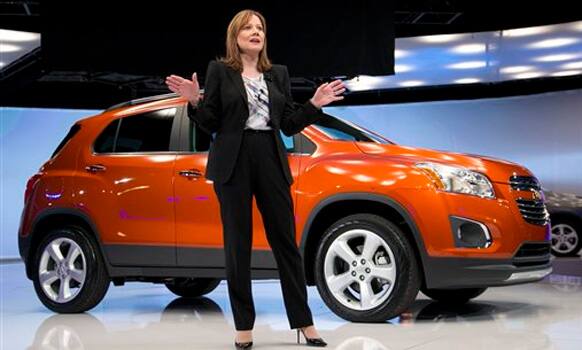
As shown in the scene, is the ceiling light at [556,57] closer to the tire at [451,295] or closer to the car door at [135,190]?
the tire at [451,295]

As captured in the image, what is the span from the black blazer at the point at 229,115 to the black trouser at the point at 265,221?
5 centimetres

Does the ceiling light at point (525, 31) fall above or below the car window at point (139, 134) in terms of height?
above

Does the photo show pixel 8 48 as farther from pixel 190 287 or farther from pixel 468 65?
pixel 190 287

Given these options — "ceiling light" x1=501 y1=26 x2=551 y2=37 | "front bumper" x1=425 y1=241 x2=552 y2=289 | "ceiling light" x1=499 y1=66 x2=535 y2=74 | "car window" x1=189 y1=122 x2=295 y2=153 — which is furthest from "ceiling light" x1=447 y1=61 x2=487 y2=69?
"front bumper" x1=425 y1=241 x2=552 y2=289

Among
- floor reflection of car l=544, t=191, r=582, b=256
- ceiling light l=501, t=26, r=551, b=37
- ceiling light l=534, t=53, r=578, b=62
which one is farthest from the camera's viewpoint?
ceiling light l=534, t=53, r=578, b=62

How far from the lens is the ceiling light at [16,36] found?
1398 centimetres

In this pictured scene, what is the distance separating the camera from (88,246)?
6.53 m

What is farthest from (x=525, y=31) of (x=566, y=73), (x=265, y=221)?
(x=265, y=221)

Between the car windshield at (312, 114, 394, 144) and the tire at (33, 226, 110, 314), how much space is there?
6.59ft

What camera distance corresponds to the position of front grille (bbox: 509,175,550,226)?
572 centimetres

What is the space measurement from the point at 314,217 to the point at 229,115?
1.57m

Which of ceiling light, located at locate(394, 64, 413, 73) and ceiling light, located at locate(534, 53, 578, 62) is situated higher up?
ceiling light, located at locate(534, 53, 578, 62)

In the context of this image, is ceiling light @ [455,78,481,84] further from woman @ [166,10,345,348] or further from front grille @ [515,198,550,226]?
woman @ [166,10,345,348]

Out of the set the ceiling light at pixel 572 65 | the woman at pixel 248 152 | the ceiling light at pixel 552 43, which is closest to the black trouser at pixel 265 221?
the woman at pixel 248 152
